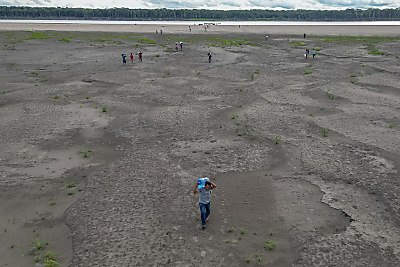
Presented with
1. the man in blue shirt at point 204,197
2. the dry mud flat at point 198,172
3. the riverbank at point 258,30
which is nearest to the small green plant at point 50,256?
the dry mud flat at point 198,172

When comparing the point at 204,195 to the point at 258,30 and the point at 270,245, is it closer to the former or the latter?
the point at 270,245

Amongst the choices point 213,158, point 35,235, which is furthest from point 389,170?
point 35,235

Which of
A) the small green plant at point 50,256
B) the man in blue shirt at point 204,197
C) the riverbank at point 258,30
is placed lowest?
the small green plant at point 50,256

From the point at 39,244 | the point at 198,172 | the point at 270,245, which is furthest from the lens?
the point at 198,172

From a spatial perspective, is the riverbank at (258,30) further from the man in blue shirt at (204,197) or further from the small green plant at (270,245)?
the small green plant at (270,245)

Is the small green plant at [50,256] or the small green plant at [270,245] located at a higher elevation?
the small green plant at [270,245]

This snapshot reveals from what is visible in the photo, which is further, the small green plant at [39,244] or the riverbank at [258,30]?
the riverbank at [258,30]

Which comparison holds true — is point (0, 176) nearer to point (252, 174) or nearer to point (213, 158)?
point (213, 158)

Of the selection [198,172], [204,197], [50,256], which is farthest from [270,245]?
[50,256]

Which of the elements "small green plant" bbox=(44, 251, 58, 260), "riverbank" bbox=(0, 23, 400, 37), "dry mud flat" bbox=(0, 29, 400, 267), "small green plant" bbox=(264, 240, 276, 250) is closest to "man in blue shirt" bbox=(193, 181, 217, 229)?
"dry mud flat" bbox=(0, 29, 400, 267)
